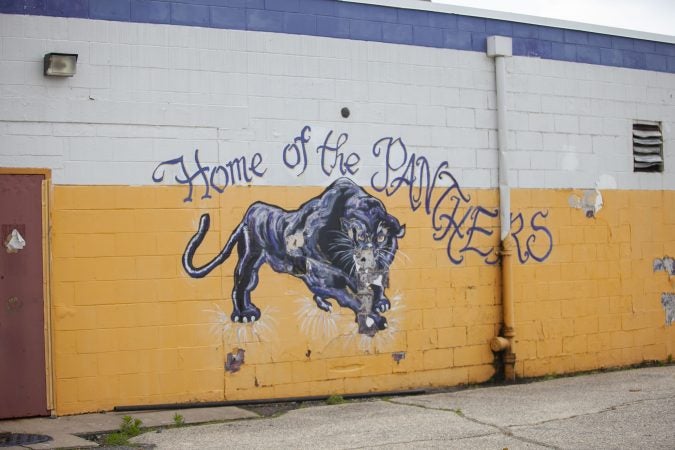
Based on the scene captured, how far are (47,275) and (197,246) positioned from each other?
1.51 meters

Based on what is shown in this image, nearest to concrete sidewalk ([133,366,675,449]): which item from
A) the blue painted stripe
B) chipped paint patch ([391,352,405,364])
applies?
chipped paint patch ([391,352,405,364])

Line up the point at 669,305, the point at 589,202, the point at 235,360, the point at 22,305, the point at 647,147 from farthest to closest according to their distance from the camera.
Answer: the point at 669,305 → the point at 647,147 → the point at 589,202 → the point at 235,360 → the point at 22,305

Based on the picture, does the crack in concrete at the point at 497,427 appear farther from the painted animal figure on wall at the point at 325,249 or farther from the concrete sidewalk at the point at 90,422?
the concrete sidewalk at the point at 90,422

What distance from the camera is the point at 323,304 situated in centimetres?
1016

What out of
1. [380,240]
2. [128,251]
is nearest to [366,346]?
[380,240]

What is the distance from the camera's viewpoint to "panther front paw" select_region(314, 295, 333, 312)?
10125 millimetres

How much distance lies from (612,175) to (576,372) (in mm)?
2673

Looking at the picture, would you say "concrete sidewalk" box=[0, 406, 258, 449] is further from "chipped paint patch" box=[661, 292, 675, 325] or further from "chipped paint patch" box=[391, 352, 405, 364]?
"chipped paint patch" box=[661, 292, 675, 325]

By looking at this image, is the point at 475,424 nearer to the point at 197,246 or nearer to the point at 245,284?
the point at 245,284

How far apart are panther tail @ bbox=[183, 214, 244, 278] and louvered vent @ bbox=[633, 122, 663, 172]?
6053 millimetres

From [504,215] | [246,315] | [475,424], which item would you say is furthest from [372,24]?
[475,424]

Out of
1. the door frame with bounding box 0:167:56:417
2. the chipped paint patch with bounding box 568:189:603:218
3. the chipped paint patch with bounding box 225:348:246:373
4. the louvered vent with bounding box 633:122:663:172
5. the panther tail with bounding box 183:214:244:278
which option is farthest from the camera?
the louvered vent with bounding box 633:122:663:172

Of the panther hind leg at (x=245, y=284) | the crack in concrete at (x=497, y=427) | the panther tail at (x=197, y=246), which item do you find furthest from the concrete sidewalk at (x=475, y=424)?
the panther tail at (x=197, y=246)

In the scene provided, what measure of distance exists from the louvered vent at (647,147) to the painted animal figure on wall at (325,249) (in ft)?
13.2
